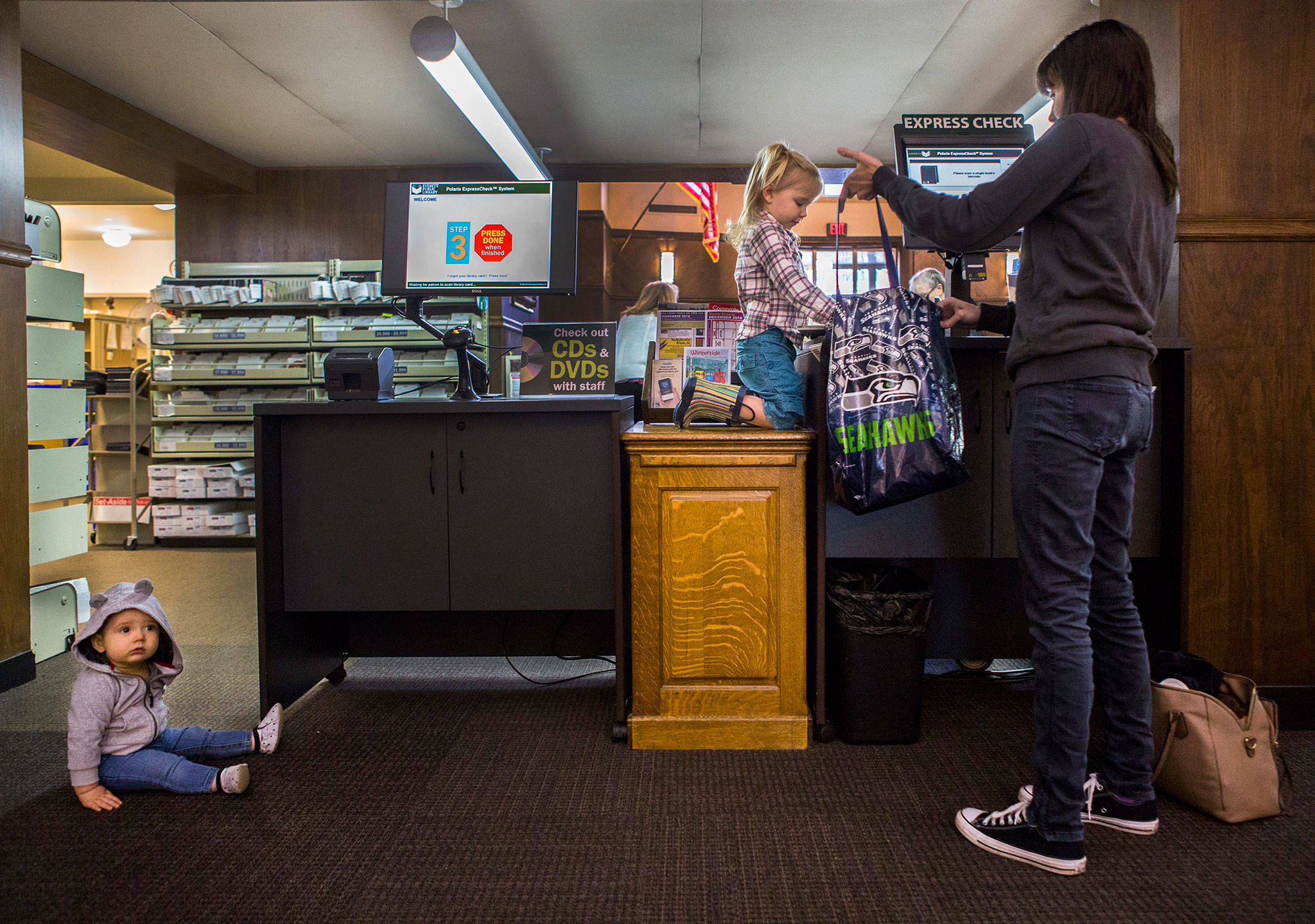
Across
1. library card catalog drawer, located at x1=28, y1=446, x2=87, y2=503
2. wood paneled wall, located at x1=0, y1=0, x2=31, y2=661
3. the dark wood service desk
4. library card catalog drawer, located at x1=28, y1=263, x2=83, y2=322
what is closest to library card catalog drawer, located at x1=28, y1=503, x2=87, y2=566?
library card catalog drawer, located at x1=28, y1=446, x2=87, y2=503

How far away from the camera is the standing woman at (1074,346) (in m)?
1.34

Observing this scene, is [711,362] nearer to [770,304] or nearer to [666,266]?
[770,304]

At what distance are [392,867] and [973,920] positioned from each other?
1032 mm

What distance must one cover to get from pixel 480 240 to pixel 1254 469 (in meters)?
2.27

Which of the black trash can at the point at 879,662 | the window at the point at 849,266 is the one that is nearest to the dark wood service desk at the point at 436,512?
the black trash can at the point at 879,662

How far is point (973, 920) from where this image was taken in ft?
4.09

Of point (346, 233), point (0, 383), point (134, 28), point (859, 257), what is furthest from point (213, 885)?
point (859, 257)

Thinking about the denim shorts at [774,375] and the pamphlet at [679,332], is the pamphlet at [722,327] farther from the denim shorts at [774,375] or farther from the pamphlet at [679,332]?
the denim shorts at [774,375]

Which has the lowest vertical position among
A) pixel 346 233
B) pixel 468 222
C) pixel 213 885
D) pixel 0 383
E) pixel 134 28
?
pixel 213 885

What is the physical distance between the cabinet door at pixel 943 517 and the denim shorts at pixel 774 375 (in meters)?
0.29

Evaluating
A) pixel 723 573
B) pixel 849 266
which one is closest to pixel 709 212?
Answer: pixel 849 266

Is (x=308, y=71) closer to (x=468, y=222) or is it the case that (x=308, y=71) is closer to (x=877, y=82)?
(x=468, y=222)

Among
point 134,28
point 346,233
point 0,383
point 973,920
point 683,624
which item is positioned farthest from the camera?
point 346,233

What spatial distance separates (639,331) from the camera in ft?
12.0
